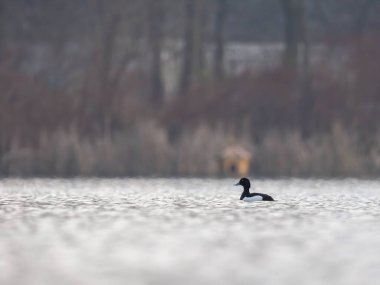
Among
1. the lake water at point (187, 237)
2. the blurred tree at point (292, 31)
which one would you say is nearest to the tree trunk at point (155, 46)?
the blurred tree at point (292, 31)

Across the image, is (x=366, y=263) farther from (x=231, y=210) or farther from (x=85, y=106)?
(x=85, y=106)

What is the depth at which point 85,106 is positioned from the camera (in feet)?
132

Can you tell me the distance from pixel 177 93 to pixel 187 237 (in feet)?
87.3

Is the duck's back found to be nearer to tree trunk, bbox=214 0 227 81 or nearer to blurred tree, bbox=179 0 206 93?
blurred tree, bbox=179 0 206 93

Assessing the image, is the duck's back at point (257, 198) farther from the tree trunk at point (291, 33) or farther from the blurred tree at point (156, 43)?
the blurred tree at point (156, 43)

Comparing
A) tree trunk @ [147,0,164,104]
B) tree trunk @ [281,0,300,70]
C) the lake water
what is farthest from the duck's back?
tree trunk @ [147,0,164,104]

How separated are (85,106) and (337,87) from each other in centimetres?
676

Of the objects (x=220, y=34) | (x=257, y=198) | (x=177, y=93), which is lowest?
(x=257, y=198)

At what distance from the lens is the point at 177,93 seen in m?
43.7

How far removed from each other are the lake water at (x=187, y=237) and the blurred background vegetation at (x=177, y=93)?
6.40m

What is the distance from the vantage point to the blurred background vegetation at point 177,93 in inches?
1363

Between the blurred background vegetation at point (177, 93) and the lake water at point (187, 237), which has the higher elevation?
the blurred background vegetation at point (177, 93)

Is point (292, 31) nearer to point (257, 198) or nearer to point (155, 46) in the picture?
point (155, 46)

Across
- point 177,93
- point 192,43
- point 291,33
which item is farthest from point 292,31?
point 177,93
